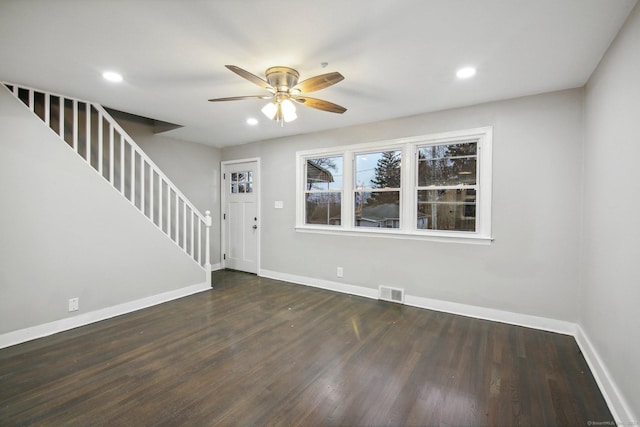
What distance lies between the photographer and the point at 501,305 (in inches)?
123

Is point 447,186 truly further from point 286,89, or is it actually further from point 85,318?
point 85,318

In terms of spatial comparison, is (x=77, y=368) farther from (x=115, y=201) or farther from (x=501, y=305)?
(x=501, y=305)

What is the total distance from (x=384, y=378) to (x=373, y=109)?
2842mm

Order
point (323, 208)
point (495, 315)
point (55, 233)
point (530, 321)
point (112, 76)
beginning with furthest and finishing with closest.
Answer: point (323, 208), point (495, 315), point (530, 321), point (55, 233), point (112, 76)

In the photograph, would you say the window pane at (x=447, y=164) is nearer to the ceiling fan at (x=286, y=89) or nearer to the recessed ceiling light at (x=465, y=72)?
the recessed ceiling light at (x=465, y=72)

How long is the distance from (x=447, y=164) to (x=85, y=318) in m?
4.57

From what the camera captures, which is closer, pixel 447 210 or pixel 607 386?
pixel 607 386

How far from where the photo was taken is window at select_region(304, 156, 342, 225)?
434 cm

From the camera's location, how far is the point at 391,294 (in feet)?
12.4

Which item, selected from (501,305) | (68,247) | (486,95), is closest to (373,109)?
(486,95)

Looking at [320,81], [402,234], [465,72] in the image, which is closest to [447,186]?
[402,234]

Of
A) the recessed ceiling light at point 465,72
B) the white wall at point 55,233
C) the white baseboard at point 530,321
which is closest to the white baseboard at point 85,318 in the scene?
the white wall at point 55,233

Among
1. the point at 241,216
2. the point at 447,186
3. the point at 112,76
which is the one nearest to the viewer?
the point at 112,76

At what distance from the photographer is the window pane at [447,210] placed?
3351 mm
